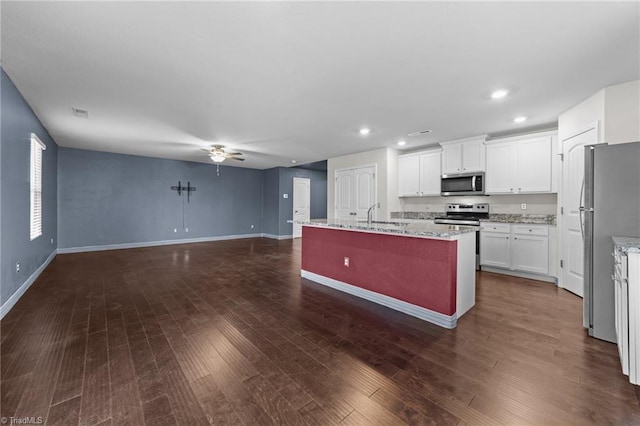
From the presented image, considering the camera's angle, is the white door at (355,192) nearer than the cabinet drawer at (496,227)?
No

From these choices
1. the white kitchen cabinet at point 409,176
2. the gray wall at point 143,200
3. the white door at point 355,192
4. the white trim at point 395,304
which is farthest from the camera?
A: the gray wall at point 143,200

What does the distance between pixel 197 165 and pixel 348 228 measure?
6619 millimetres

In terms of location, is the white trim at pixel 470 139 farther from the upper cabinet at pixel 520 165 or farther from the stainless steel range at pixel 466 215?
the stainless steel range at pixel 466 215

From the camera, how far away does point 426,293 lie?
9.29ft

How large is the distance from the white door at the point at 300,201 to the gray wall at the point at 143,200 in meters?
1.54

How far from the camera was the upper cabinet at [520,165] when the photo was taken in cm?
429

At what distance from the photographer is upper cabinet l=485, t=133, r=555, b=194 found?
429 cm

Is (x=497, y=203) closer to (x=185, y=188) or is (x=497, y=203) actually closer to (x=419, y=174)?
(x=419, y=174)

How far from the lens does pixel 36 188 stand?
429 centimetres

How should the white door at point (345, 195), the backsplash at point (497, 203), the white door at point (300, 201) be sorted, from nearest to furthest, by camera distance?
the backsplash at point (497, 203) → the white door at point (345, 195) → the white door at point (300, 201)

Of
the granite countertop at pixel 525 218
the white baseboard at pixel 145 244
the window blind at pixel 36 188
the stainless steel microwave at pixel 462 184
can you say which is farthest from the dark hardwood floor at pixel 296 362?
the white baseboard at pixel 145 244

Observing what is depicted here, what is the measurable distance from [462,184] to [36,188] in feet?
24.3

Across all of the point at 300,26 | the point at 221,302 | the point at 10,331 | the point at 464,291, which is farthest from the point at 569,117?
the point at 10,331

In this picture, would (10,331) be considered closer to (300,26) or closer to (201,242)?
(300,26)
